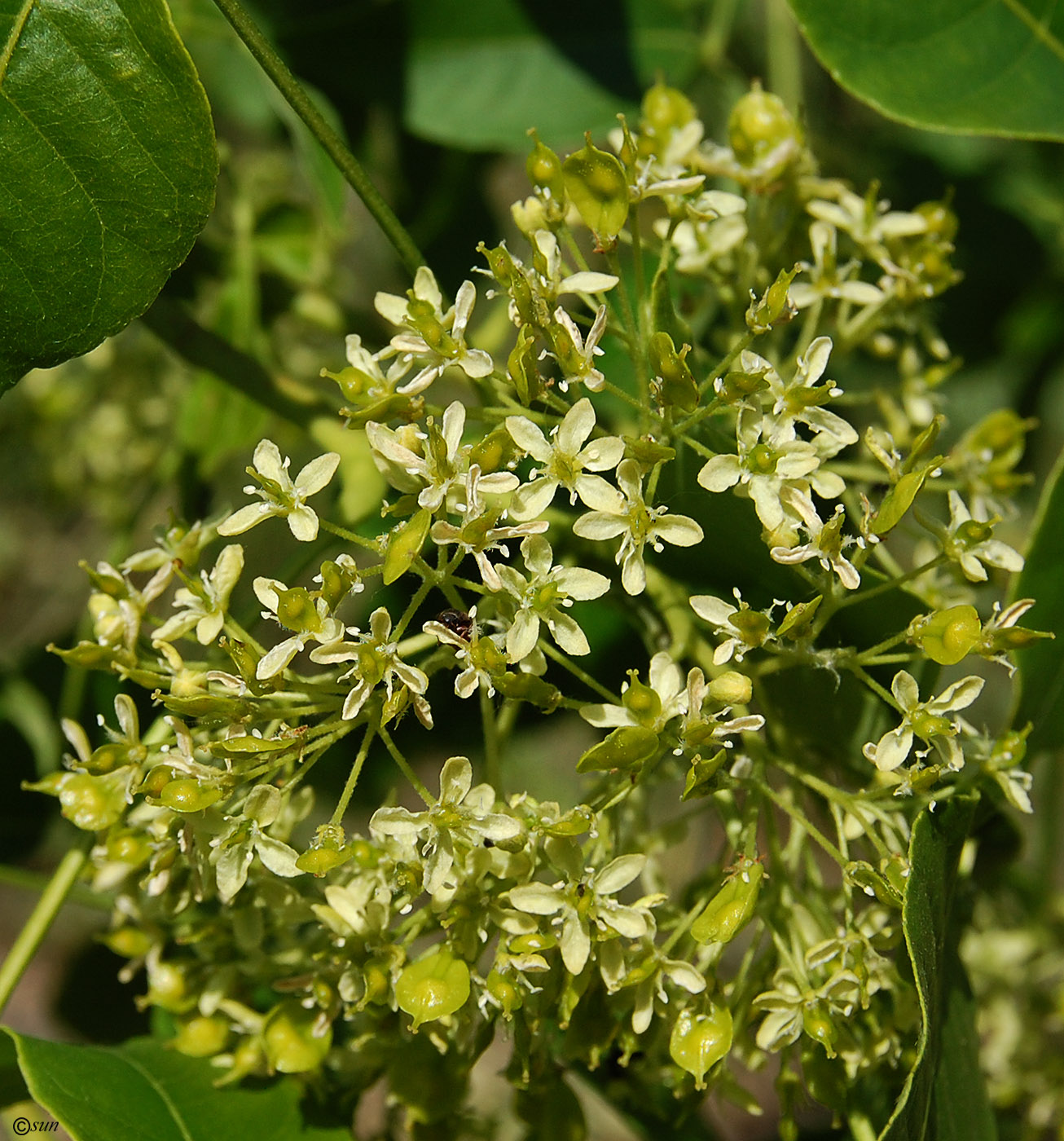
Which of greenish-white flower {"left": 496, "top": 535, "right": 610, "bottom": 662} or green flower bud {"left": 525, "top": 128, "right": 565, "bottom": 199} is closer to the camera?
greenish-white flower {"left": 496, "top": 535, "right": 610, "bottom": 662}

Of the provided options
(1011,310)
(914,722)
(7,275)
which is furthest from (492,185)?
(914,722)

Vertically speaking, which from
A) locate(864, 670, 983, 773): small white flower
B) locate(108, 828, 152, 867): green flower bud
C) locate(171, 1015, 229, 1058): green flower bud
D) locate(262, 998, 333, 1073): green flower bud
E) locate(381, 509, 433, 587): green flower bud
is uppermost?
locate(381, 509, 433, 587): green flower bud

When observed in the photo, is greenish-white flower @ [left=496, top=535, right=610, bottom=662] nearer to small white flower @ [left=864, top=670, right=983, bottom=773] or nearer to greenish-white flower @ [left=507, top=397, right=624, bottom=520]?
greenish-white flower @ [left=507, top=397, right=624, bottom=520]

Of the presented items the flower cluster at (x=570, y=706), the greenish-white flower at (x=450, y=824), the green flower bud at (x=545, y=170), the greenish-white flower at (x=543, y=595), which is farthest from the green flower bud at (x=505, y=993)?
the green flower bud at (x=545, y=170)

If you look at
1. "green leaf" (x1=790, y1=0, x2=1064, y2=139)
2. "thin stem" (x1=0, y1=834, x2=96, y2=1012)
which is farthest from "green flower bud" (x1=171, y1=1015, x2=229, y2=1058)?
"green leaf" (x1=790, y1=0, x2=1064, y2=139)

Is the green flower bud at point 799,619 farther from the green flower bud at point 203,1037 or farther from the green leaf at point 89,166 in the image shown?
the green flower bud at point 203,1037

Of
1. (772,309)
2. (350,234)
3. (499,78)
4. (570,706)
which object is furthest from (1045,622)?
(350,234)
